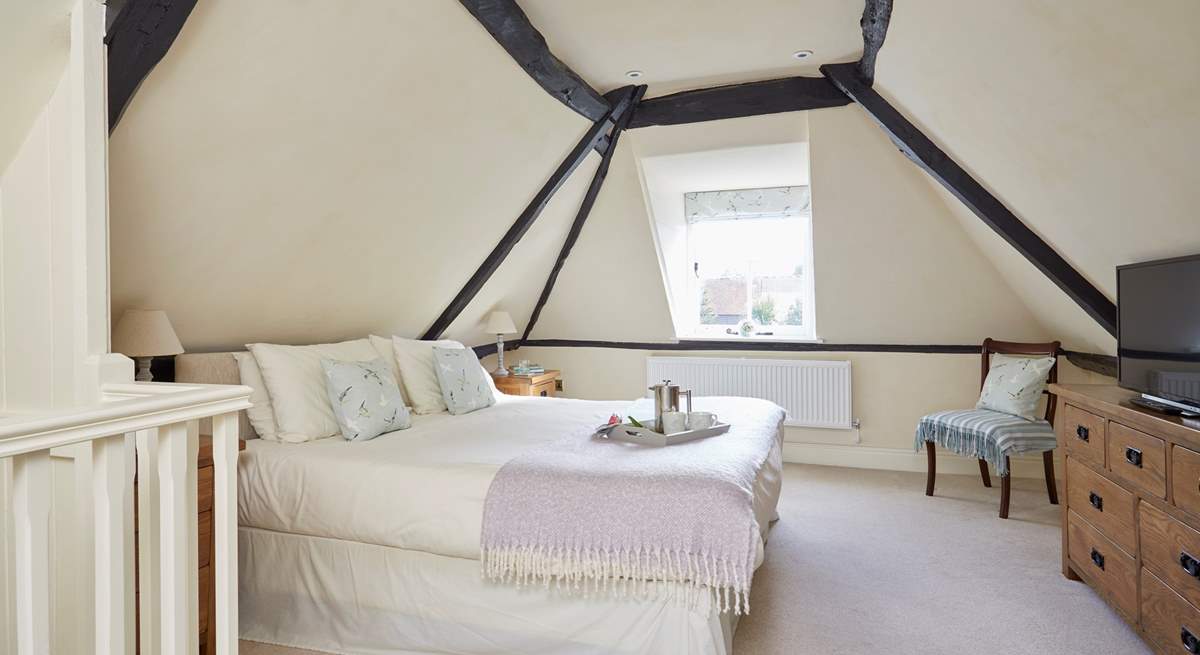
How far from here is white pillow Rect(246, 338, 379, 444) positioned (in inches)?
116

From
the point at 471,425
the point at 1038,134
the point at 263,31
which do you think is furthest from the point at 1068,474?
the point at 263,31

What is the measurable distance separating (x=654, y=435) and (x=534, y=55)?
168cm

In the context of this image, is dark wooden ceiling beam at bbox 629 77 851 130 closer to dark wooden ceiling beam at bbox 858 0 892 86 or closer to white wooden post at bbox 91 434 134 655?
dark wooden ceiling beam at bbox 858 0 892 86

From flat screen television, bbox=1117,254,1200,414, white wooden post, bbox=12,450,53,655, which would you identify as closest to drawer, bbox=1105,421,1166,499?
flat screen television, bbox=1117,254,1200,414

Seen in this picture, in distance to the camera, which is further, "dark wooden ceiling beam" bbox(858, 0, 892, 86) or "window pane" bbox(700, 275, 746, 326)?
"window pane" bbox(700, 275, 746, 326)

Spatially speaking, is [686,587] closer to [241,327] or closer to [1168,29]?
[1168,29]

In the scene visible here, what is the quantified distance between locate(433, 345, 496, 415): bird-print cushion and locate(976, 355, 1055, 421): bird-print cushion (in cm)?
292

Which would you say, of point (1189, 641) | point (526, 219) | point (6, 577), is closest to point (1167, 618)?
point (1189, 641)

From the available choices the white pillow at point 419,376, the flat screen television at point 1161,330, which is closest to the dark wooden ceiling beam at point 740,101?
the flat screen television at point 1161,330

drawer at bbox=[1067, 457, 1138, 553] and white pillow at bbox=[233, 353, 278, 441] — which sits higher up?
white pillow at bbox=[233, 353, 278, 441]

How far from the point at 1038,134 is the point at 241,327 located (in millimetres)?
3335

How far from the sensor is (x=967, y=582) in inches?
119

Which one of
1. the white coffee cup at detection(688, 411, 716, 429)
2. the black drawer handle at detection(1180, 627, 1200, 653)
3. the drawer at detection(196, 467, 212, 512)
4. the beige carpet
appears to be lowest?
the beige carpet

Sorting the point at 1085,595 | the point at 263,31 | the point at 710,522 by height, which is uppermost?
the point at 263,31
